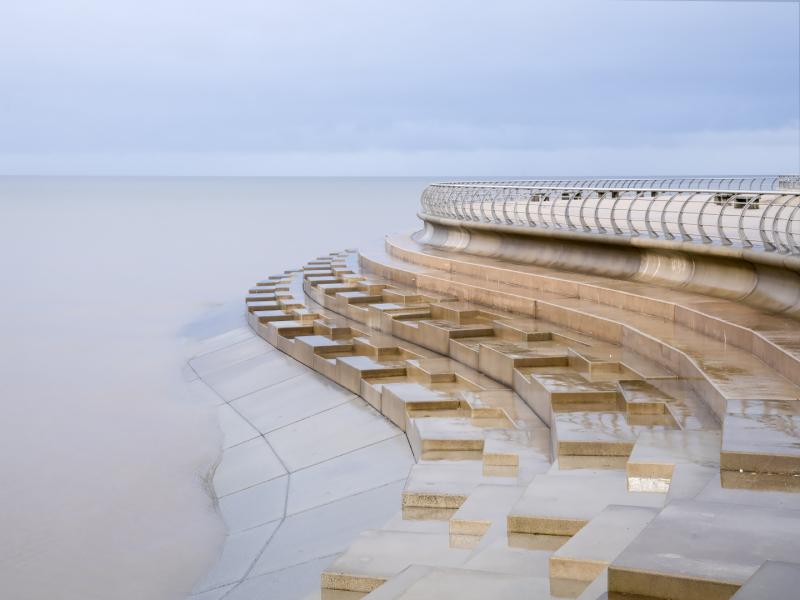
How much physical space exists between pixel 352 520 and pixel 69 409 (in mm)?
7722

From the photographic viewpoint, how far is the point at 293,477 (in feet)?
32.5

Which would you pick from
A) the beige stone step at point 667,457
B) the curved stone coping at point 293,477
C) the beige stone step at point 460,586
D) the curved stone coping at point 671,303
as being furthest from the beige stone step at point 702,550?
the curved stone coping at point 671,303

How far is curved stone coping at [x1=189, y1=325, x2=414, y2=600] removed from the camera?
7.57 meters

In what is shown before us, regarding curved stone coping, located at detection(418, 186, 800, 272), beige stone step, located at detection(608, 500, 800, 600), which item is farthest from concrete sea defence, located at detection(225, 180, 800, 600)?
curved stone coping, located at detection(418, 186, 800, 272)

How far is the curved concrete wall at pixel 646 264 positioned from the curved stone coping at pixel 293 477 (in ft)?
12.9

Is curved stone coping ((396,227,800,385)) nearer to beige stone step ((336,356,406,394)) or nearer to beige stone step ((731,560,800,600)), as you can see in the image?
beige stone step ((336,356,406,394))

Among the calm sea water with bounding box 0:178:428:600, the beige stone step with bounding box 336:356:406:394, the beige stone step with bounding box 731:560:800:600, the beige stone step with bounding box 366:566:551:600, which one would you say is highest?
the beige stone step with bounding box 731:560:800:600

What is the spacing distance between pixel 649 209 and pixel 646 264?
0.69 metres

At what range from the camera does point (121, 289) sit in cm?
3038

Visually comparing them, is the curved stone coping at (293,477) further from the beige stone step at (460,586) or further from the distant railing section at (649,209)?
the distant railing section at (649,209)

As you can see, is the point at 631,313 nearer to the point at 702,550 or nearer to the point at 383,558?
the point at 383,558

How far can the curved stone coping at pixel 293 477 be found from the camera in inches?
298

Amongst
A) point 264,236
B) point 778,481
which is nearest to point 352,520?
point 778,481

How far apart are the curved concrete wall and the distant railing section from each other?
206 mm
